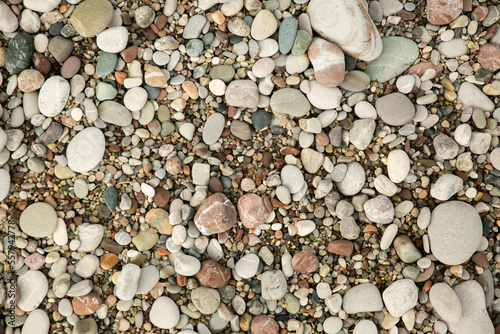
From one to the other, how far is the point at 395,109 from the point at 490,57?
531mm

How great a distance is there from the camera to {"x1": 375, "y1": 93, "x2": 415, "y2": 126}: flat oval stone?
1779mm

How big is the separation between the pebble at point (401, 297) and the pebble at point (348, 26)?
110 cm

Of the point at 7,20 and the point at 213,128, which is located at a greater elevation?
the point at 7,20

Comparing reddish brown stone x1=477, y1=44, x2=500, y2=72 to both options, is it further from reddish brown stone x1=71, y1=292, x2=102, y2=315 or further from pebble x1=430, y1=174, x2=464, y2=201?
reddish brown stone x1=71, y1=292, x2=102, y2=315

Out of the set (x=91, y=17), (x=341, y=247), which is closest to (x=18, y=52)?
(x=91, y=17)

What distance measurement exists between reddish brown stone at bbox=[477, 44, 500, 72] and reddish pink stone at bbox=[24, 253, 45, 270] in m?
2.35

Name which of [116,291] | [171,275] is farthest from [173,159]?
[116,291]

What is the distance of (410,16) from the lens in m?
1.85

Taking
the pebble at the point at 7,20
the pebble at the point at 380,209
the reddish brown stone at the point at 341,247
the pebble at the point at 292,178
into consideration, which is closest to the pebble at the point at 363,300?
the reddish brown stone at the point at 341,247

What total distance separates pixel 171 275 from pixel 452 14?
187cm

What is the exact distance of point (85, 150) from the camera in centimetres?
177

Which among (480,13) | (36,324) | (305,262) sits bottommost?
(36,324)

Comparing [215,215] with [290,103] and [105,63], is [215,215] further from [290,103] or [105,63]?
[105,63]

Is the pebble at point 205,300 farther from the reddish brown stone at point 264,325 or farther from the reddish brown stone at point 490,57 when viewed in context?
the reddish brown stone at point 490,57
